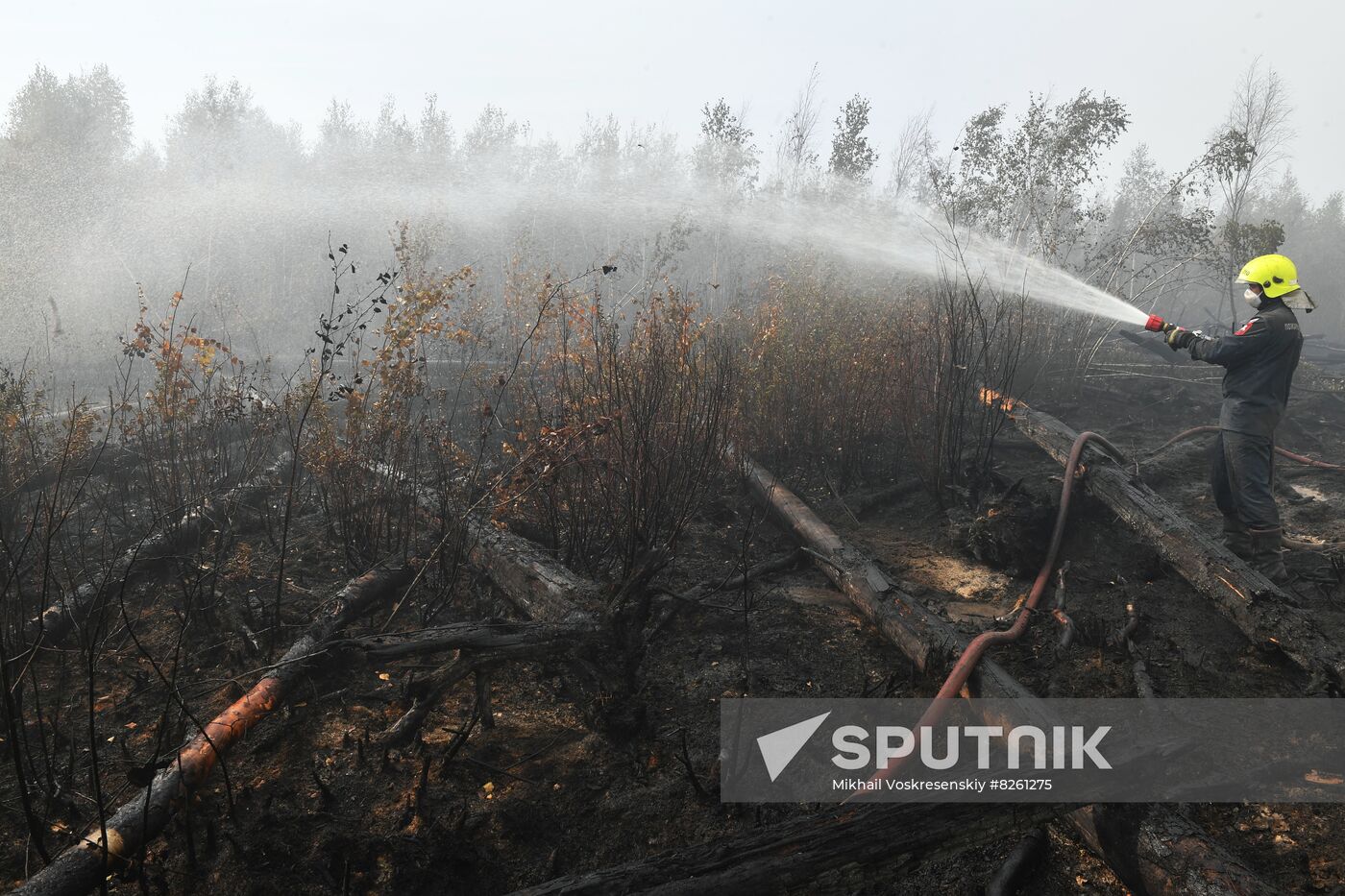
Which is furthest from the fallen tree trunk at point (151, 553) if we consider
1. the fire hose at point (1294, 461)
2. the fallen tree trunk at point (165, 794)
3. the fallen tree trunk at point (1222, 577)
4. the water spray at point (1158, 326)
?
the fire hose at point (1294, 461)

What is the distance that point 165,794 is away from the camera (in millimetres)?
2461

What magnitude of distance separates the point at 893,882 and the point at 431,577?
129 inches

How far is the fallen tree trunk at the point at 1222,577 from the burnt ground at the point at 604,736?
0.58ft

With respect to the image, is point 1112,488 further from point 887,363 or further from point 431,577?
point 431,577

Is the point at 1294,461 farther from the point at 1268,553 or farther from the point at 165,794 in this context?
the point at 165,794

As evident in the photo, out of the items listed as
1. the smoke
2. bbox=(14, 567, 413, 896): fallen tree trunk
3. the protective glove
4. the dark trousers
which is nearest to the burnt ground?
bbox=(14, 567, 413, 896): fallen tree trunk

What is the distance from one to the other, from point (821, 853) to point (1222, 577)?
10.5 feet

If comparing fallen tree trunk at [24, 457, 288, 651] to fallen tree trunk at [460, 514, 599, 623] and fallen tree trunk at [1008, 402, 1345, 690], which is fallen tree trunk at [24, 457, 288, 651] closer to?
fallen tree trunk at [460, 514, 599, 623]

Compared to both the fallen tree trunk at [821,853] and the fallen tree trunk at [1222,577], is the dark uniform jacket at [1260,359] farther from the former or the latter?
the fallen tree trunk at [821,853]

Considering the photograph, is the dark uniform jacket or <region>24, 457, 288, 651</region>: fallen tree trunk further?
the dark uniform jacket

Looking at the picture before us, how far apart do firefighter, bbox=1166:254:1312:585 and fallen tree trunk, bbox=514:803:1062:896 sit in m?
3.88

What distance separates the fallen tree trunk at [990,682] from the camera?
212 centimetres

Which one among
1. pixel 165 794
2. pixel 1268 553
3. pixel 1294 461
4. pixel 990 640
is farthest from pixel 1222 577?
pixel 165 794

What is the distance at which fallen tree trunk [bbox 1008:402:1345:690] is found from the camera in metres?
3.35
